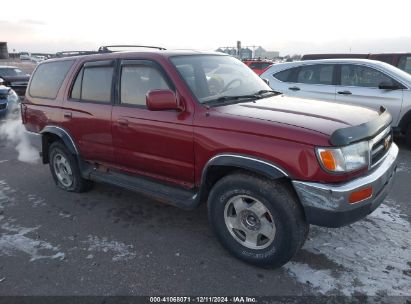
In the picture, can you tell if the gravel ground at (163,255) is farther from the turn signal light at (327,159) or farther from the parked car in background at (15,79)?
the parked car in background at (15,79)

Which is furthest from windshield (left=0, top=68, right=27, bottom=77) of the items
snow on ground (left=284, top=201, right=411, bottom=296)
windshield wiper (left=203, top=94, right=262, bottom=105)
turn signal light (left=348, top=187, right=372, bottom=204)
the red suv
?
turn signal light (left=348, top=187, right=372, bottom=204)

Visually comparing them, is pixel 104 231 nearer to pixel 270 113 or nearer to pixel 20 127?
pixel 270 113

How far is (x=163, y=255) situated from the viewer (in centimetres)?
331

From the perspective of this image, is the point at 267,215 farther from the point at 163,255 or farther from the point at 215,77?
the point at 215,77

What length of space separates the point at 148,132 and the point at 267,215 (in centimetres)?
144

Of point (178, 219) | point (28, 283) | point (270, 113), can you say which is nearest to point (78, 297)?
point (28, 283)

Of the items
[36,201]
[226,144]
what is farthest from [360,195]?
[36,201]

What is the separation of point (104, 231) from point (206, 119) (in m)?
1.72

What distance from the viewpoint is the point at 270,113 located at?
10.1 feet

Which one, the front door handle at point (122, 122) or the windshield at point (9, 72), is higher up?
the windshield at point (9, 72)

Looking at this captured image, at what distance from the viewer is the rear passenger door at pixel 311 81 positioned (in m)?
6.91

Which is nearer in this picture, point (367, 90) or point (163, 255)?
point (163, 255)

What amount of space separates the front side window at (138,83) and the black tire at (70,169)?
4.55ft

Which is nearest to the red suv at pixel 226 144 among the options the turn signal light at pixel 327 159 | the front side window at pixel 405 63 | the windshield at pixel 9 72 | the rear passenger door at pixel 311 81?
the turn signal light at pixel 327 159
